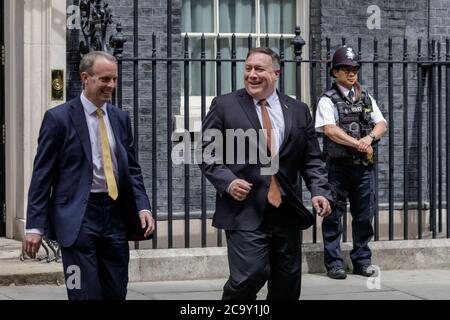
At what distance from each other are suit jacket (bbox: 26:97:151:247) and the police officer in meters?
3.79

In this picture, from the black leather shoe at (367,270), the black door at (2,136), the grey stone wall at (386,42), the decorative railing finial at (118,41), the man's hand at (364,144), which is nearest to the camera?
the decorative railing finial at (118,41)

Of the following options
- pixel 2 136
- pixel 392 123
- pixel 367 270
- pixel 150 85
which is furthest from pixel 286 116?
pixel 2 136

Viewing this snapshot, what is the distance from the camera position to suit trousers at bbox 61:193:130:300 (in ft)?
21.1

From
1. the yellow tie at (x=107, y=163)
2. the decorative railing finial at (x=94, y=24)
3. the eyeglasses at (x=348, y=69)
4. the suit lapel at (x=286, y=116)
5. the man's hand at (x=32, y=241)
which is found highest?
the decorative railing finial at (x=94, y=24)

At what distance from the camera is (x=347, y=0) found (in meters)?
12.6

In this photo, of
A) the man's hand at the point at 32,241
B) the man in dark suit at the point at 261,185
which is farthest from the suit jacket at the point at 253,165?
the man's hand at the point at 32,241

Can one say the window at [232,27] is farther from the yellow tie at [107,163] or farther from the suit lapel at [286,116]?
the yellow tie at [107,163]

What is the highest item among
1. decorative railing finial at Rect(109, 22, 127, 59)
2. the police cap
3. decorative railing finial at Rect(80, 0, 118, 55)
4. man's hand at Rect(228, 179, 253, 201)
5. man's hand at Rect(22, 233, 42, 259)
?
decorative railing finial at Rect(80, 0, 118, 55)

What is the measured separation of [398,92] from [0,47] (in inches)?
170

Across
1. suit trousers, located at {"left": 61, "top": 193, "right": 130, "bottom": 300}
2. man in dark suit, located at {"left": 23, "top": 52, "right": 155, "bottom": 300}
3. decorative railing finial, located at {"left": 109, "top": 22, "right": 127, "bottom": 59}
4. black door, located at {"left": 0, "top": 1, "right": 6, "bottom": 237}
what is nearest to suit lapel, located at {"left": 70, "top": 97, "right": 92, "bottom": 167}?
man in dark suit, located at {"left": 23, "top": 52, "right": 155, "bottom": 300}

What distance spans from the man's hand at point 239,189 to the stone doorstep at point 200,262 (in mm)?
3265

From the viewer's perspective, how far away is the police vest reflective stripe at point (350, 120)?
10.1m

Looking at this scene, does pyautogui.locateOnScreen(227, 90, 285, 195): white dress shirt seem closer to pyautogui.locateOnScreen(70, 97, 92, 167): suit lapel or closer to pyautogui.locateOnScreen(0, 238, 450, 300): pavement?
pyautogui.locateOnScreen(70, 97, 92, 167): suit lapel
